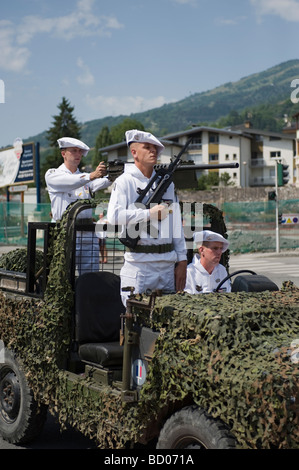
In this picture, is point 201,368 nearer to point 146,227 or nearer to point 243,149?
point 146,227

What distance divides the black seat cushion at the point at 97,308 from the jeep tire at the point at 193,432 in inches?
56.1

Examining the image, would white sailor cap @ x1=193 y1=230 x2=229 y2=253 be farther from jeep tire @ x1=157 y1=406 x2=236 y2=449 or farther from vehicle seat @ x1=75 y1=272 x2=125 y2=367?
jeep tire @ x1=157 y1=406 x2=236 y2=449

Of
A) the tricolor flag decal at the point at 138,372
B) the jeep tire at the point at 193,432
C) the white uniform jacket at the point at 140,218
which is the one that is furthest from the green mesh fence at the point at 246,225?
the jeep tire at the point at 193,432

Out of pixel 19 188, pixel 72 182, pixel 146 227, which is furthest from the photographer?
pixel 19 188

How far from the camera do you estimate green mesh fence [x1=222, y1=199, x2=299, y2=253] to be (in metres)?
29.5

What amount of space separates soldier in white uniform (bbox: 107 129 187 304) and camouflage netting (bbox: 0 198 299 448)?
1.78 feet

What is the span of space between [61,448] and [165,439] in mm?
2062

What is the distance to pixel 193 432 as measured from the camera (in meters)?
3.43

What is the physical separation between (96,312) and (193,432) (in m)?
1.78

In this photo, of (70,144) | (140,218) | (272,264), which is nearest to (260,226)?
(272,264)

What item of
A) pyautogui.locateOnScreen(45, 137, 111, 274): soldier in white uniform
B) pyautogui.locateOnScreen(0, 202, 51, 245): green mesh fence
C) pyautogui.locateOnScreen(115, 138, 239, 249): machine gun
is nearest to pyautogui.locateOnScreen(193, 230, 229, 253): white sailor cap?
pyautogui.locateOnScreen(115, 138, 239, 249): machine gun

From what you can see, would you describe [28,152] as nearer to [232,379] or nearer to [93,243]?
[93,243]

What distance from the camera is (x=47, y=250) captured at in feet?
16.8

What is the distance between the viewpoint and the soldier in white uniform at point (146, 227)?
465 centimetres
